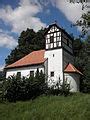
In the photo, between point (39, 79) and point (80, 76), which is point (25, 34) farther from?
point (39, 79)

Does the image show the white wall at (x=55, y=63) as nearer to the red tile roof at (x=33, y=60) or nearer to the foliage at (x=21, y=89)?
the red tile roof at (x=33, y=60)

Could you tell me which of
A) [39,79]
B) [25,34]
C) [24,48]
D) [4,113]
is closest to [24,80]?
[39,79]

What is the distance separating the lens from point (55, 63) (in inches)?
1521

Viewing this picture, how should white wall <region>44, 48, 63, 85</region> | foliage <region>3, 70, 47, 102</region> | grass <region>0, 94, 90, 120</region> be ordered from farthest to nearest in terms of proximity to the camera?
white wall <region>44, 48, 63, 85</region>, foliage <region>3, 70, 47, 102</region>, grass <region>0, 94, 90, 120</region>

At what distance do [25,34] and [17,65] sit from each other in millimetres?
19228

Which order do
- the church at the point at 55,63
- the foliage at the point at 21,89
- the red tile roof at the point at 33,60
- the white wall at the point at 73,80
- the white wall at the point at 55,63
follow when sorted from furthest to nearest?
the red tile roof at the point at 33,60
the white wall at the point at 55,63
the church at the point at 55,63
the white wall at the point at 73,80
the foliage at the point at 21,89

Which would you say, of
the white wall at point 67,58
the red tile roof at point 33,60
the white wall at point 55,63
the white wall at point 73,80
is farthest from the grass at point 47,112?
the white wall at point 67,58

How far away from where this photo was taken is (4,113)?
2078cm

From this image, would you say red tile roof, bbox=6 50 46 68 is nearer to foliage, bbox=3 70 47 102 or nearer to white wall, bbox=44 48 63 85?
white wall, bbox=44 48 63 85

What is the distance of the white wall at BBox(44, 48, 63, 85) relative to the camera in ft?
125

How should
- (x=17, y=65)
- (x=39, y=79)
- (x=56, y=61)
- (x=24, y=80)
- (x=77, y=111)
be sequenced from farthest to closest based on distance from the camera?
(x=17, y=65) < (x=56, y=61) < (x=39, y=79) < (x=24, y=80) < (x=77, y=111)

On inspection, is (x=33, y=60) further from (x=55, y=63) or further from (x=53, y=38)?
(x=53, y=38)

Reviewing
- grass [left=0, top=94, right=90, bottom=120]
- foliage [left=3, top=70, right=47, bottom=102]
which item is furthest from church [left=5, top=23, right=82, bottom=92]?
grass [left=0, top=94, right=90, bottom=120]

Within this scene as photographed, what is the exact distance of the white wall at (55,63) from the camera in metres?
38.1
